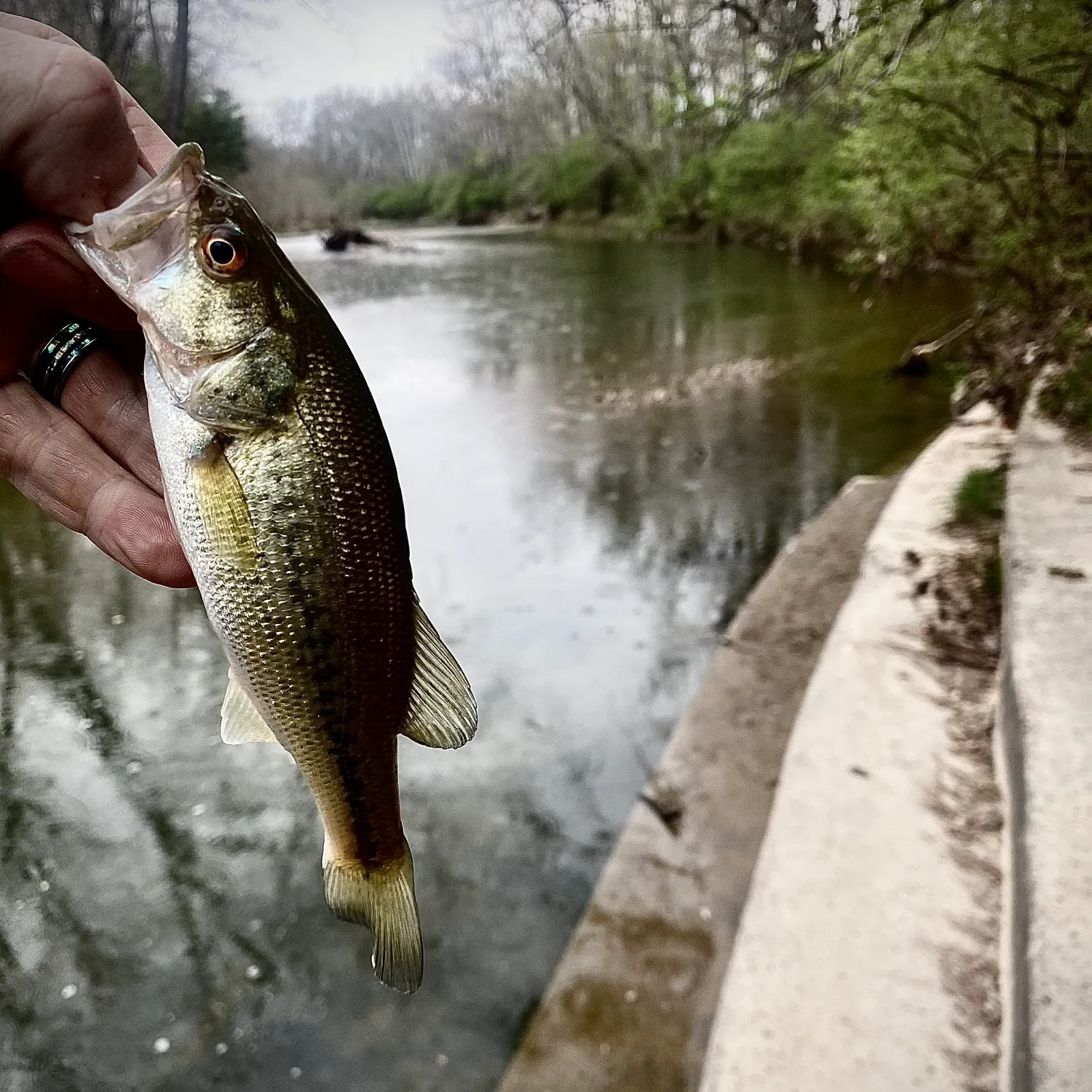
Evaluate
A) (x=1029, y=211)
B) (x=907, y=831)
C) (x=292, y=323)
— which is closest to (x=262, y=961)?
(x=907, y=831)

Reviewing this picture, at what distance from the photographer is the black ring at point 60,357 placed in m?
1.43

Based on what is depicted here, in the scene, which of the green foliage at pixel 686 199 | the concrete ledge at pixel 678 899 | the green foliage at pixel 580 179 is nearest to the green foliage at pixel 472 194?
the green foliage at pixel 580 179

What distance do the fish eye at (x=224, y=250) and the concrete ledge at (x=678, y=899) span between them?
8.89ft

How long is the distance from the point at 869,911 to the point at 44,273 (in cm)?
271

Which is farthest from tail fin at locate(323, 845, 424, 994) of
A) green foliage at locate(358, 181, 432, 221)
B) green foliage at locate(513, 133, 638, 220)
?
green foliage at locate(513, 133, 638, 220)

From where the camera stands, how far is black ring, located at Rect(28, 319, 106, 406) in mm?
1430

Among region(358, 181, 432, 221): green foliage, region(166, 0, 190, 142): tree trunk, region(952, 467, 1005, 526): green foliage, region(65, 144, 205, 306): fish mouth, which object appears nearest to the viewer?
region(65, 144, 205, 306): fish mouth

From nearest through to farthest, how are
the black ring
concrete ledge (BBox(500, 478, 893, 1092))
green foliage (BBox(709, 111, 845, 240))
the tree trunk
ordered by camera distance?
the black ring < the tree trunk < concrete ledge (BBox(500, 478, 893, 1092)) < green foliage (BBox(709, 111, 845, 240))

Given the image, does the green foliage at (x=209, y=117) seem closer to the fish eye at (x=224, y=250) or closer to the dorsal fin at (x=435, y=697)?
the fish eye at (x=224, y=250)

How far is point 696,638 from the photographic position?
5.77m

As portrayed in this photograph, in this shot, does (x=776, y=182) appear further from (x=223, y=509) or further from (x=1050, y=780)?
(x=223, y=509)

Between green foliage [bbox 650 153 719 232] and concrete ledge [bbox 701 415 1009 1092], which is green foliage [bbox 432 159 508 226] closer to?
green foliage [bbox 650 153 719 232]

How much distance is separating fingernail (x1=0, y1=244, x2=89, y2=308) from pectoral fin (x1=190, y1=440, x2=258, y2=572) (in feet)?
1.26

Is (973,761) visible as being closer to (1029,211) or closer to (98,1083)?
(98,1083)
